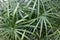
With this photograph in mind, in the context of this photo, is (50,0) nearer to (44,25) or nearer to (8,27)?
(44,25)

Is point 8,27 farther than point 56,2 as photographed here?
No

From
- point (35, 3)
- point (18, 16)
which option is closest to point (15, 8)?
point (18, 16)

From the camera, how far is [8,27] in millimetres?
1840

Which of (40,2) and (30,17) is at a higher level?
(40,2)

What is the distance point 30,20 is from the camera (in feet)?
6.14

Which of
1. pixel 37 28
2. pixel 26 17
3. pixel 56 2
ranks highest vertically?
pixel 56 2

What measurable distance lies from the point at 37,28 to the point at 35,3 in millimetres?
284

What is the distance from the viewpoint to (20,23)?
73.5 inches

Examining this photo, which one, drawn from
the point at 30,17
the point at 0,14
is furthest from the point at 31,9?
the point at 0,14

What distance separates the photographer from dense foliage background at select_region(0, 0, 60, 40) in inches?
72.2

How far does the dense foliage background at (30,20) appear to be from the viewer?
1.83 meters

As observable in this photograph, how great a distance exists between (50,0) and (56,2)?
93mm

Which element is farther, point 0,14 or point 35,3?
point 0,14

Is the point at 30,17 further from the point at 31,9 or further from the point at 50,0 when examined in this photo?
the point at 50,0
